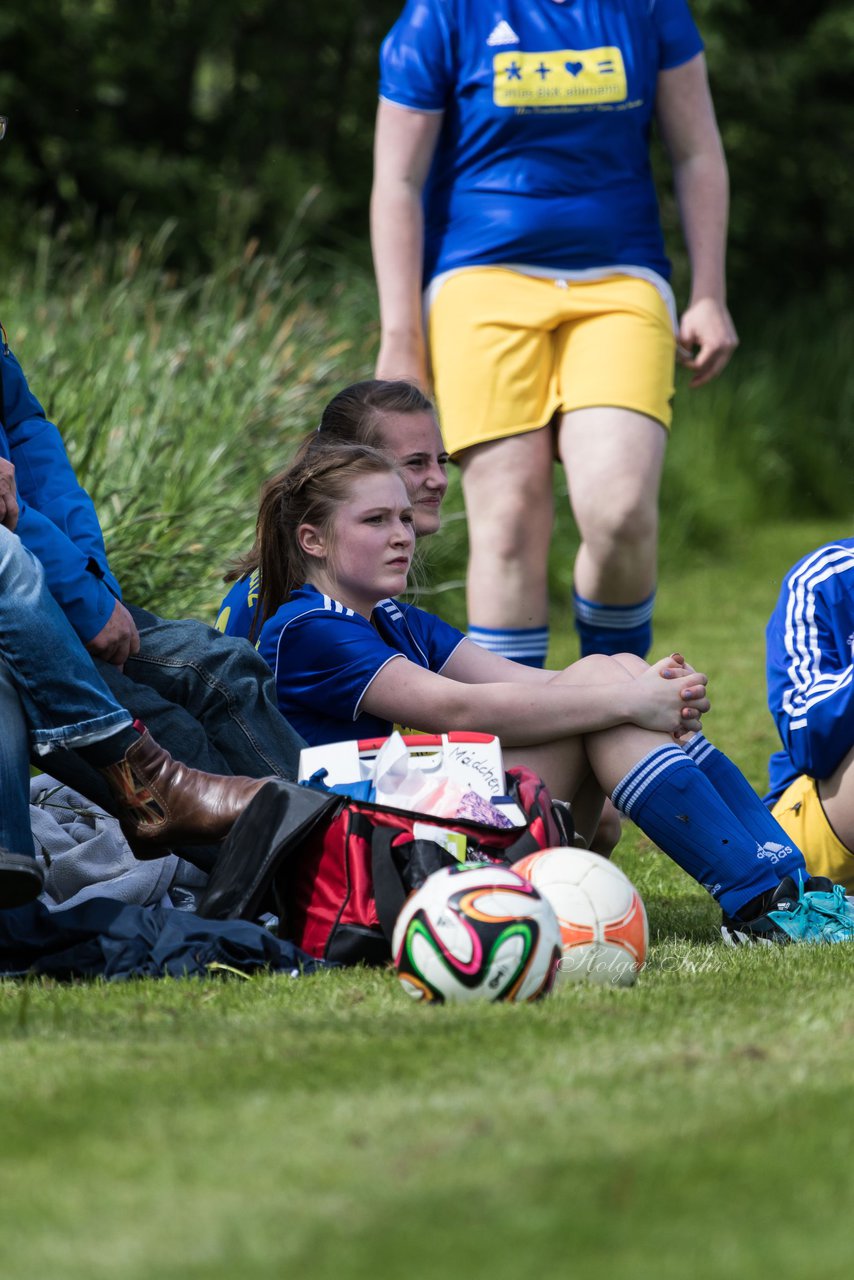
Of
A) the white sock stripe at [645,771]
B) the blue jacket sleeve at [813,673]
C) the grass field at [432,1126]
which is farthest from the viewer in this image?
the blue jacket sleeve at [813,673]

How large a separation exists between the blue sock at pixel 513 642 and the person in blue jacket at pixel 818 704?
0.73 meters

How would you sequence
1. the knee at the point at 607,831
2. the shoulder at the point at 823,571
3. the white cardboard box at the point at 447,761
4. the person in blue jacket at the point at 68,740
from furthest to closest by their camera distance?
the shoulder at the point at 823,571 < the knee at the point at 607,831 < the white cardboard box at the point at 447,761 < the person in blue jacket at the point at 68,740

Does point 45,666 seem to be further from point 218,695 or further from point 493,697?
point 493,697

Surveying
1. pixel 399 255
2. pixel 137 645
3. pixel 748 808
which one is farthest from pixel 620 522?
pixel 137 645

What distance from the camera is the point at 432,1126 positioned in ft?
7.50

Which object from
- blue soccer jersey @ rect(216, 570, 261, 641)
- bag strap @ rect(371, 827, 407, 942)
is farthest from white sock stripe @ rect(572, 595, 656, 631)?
bag strap @ rect(371, 827, 407, 942)

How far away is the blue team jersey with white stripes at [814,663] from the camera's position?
4.38 meters

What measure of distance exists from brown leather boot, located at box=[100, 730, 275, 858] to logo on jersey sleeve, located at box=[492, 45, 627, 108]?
2413 mm

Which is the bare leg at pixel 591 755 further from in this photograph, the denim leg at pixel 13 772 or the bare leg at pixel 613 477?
the denim leg at pixel 13 772

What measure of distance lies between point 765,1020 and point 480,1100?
2.24 ft

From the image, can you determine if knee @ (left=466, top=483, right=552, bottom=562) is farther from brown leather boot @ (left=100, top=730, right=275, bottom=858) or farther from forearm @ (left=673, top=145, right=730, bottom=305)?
brown leather boot @ (left=100, top=730, right=275, bottom=858)

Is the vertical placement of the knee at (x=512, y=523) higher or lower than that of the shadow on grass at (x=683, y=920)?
higher

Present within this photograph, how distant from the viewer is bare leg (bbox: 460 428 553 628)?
16.7ft

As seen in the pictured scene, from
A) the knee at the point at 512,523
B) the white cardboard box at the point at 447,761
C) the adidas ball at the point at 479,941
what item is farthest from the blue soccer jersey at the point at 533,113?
the adidas ball at the point at 479,941
